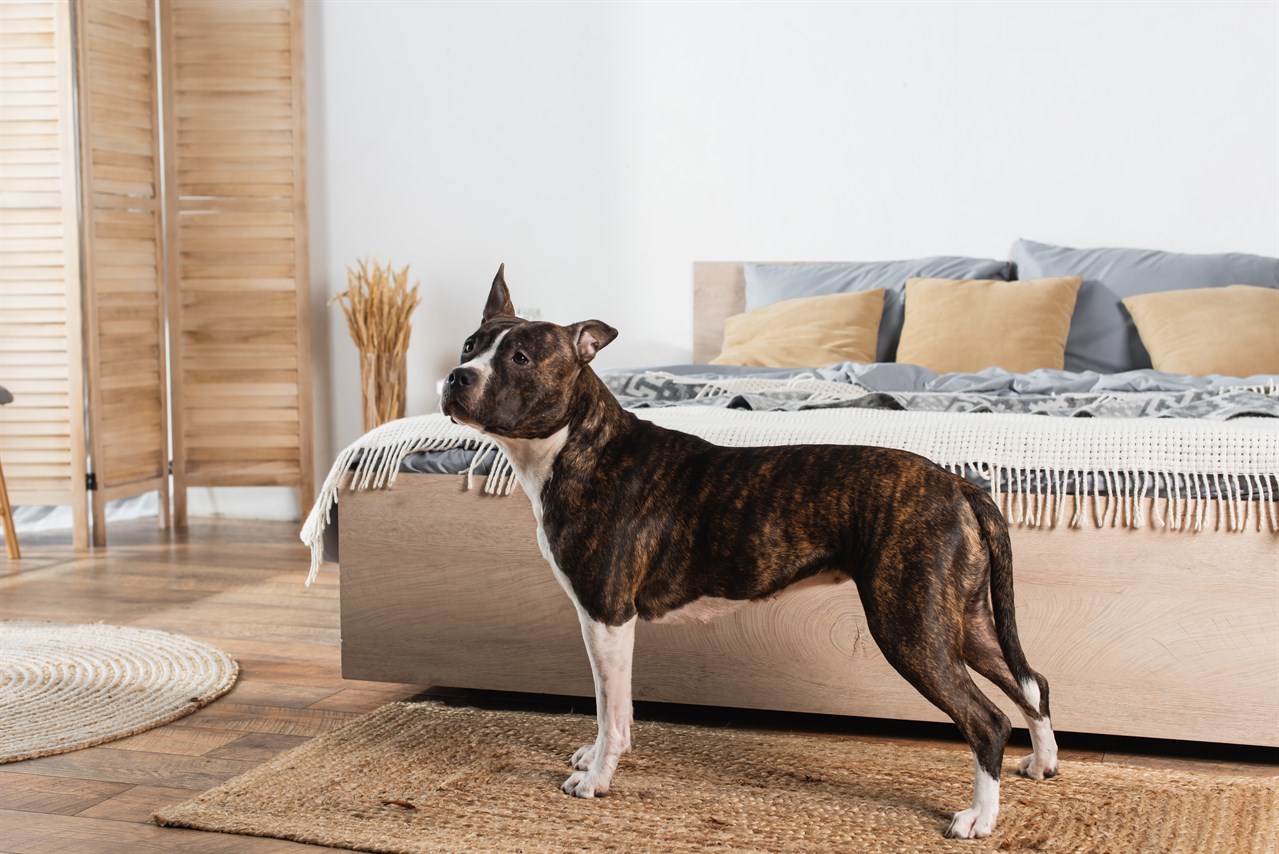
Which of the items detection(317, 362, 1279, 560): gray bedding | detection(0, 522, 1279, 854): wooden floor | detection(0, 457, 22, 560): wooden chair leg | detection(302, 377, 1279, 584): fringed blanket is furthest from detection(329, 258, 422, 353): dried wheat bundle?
detection(302, 377, 1279, 584): fringed blanket

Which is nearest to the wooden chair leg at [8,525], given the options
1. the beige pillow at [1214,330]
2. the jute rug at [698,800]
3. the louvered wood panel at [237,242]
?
the louvered wood panel at [237,242]

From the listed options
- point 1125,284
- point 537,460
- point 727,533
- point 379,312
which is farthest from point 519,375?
point 379,312

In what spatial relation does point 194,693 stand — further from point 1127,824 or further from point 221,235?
point 221,235

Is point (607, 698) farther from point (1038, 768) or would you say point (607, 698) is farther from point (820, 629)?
point (1038, 768)

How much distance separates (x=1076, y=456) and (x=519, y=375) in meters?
0.99

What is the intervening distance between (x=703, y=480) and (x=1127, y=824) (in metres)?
0.79

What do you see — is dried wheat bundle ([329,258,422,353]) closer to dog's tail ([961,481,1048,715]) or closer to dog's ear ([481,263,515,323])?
dog's ear ([481,263,515,323])

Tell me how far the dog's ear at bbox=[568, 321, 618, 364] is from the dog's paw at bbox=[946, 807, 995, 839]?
2.74 feet

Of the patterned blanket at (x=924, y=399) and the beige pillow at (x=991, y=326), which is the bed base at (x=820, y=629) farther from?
the beige pillow at (x=991, y=326)

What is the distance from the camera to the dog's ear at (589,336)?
1854mm

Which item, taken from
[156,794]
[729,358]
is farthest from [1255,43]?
[156,794]

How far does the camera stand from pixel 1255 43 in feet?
13.3

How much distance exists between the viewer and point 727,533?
6.20ft

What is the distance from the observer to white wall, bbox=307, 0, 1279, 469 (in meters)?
4.16
